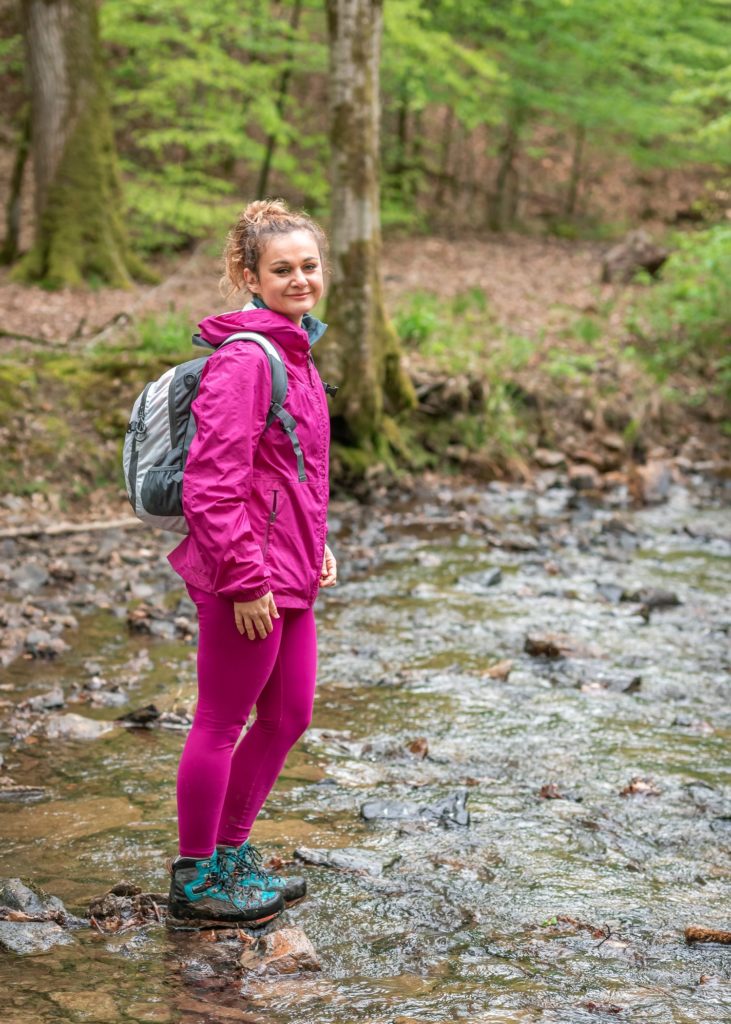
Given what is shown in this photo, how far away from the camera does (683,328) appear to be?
46.2 ft

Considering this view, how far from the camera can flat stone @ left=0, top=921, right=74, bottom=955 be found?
2.77 metres

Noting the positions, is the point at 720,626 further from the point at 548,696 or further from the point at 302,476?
the point at 302,476

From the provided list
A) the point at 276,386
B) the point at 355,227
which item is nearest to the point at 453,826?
A: the point at 276,386

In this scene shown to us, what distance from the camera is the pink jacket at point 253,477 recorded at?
109 inches

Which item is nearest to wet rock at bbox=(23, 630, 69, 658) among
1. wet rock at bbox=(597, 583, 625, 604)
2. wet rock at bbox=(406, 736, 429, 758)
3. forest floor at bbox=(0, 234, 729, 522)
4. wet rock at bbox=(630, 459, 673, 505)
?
wet rock at bbox=(406, 736, 429, 758)

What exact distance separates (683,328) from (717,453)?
2.52 meters

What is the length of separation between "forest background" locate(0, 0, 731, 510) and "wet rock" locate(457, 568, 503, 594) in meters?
2.34

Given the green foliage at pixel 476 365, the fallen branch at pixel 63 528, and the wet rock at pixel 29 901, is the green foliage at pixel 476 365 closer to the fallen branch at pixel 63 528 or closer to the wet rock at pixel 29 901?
the fallen branch at pixel 63 528

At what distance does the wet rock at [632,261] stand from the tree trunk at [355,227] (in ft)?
27.8

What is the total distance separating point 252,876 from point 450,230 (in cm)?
2083

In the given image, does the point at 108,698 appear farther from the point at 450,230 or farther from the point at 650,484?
the point at 450,230

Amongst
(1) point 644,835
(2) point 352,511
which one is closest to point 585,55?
(2) point 352,511

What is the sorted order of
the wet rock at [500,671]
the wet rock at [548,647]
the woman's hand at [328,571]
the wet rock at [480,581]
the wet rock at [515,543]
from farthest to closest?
the wet rock at [515,543]
the wet rock at [480,581]
the wet rock at [548,647]
the wet rock at [500,671]
the woman's hand at [328,571]

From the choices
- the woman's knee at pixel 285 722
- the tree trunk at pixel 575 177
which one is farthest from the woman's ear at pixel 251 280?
the tree trunk at pixel 575 177
